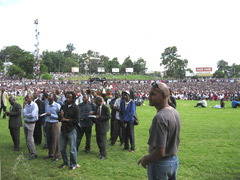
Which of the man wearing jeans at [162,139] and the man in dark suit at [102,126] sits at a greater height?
the man wearing jeans at [162,139]

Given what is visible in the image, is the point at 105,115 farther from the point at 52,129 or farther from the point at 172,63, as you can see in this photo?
the point at 172,63

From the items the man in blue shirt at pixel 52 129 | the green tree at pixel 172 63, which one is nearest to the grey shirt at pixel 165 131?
the man in blue shirt at pixel 52 129

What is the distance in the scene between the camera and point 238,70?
342ft

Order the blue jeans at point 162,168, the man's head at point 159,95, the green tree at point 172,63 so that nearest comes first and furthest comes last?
the blue jeans at point 162,168
the man's head at point 159,95
the green tree at point 172,63

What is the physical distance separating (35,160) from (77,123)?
2.08 meters

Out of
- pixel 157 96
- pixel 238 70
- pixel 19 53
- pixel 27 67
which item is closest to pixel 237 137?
pixel 157 96

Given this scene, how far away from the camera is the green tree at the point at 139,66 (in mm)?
99481

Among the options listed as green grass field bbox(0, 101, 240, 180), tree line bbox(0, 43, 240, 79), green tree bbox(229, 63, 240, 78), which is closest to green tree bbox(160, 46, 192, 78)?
tree line bbox(0, 43, 240, 79)

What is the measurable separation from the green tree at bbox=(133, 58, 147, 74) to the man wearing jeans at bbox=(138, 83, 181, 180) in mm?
97392

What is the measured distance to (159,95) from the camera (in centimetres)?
252

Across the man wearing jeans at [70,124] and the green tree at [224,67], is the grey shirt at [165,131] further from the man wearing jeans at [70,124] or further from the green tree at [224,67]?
the green tree at [224,67]

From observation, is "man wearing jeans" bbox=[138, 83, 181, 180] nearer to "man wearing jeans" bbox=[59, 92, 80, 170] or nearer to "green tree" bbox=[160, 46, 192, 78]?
"man wearing jeans" bbox=[59, 92, 80, 170]

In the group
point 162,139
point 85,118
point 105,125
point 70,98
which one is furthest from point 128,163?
point 162,139

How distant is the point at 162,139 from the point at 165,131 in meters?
0.09
